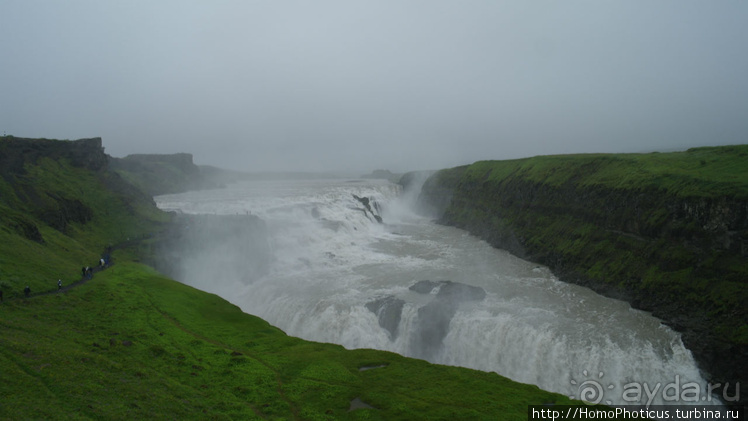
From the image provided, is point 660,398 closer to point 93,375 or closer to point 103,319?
point 93,375

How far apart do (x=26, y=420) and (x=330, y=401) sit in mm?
7881

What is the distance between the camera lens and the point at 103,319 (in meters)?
18.4

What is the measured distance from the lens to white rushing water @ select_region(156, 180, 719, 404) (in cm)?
1975

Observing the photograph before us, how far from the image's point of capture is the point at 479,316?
2466 centimetres

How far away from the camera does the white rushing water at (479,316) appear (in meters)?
19.8

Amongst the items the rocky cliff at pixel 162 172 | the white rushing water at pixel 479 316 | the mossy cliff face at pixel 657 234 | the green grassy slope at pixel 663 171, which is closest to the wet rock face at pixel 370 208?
the white rushing water at pixel 479 316

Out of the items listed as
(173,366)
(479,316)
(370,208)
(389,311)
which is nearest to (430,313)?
(389,311)

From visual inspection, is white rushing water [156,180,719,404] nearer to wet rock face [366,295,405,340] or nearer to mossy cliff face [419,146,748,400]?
wet rock face [366,295,405,340]

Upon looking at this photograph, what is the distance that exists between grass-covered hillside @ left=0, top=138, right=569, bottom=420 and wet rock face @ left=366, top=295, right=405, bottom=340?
24.2 ft

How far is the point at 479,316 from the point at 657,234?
14.7 m

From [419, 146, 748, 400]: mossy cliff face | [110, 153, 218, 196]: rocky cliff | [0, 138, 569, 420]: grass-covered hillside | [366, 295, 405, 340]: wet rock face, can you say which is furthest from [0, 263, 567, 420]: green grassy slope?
[110, 153, 218, 196]: rocky cliff

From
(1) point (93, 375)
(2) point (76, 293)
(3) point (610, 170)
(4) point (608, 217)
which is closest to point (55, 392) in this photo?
(1) point (93, 375)

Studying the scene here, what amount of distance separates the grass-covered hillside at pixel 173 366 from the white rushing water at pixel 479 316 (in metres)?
6.70

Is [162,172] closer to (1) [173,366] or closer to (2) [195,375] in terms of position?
(1) [173,366]
